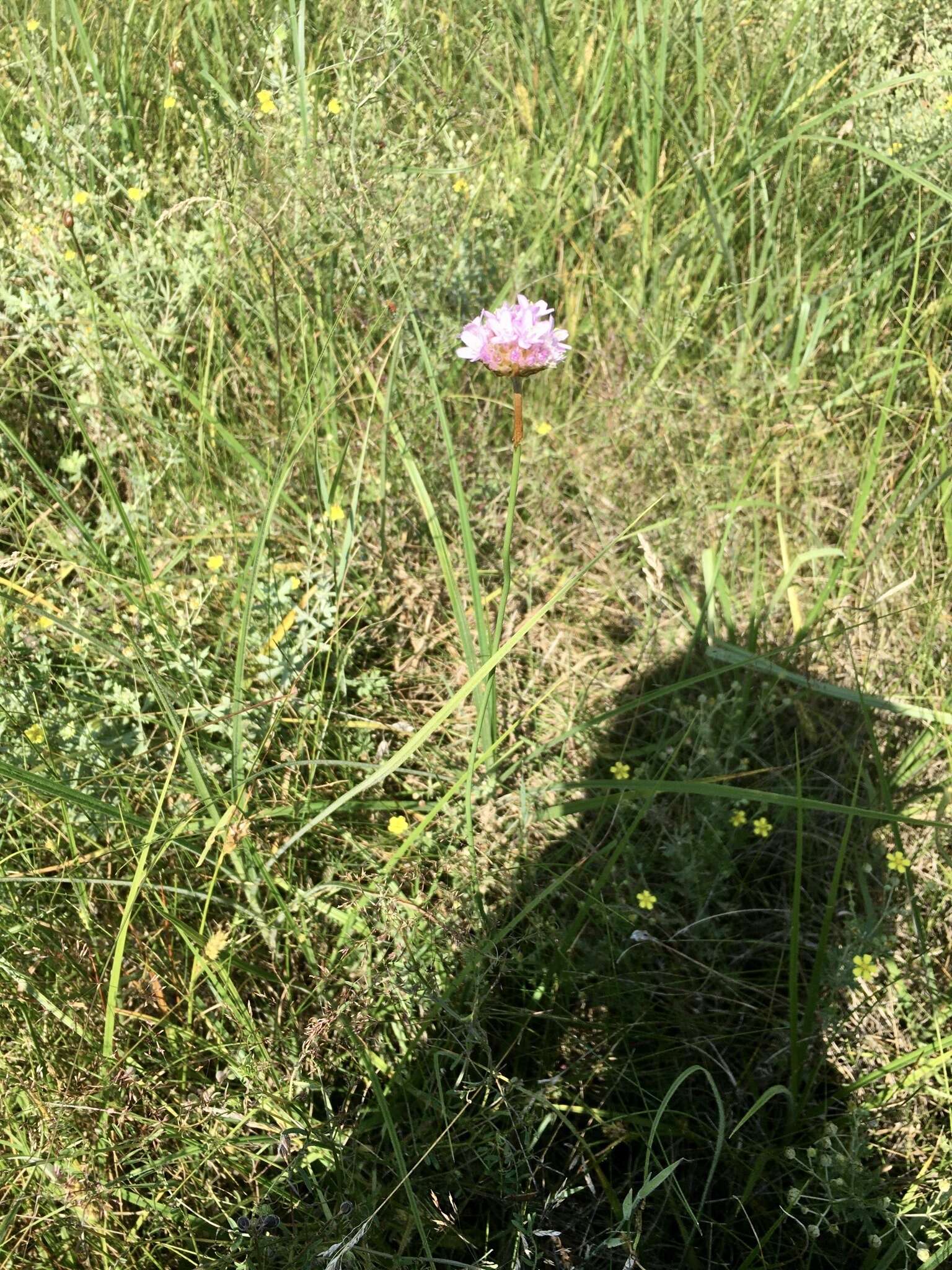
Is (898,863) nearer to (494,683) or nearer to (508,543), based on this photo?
(494,683)

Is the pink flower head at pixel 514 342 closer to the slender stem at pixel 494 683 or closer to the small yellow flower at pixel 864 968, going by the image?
the slender stem at pixel 494 683

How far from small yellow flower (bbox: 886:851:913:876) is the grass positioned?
3 cm

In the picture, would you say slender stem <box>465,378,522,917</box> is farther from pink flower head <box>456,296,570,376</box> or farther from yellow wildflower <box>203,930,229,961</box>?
yellow wildflower <box>203,930,229,961</box>

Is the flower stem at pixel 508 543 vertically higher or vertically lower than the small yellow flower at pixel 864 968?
higher

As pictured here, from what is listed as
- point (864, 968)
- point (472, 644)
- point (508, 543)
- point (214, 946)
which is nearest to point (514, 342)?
point (508, 543)

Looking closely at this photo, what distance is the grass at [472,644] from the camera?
1294 mm

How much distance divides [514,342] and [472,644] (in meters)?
0.49

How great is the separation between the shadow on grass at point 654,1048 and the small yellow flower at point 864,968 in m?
0.02

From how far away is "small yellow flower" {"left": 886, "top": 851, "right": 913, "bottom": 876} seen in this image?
153cm

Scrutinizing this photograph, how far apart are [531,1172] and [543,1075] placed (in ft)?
0.84

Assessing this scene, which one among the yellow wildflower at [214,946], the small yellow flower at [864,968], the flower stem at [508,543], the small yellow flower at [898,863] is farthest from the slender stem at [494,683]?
the small yellow flower at [898,863]

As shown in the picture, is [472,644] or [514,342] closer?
[514,342]

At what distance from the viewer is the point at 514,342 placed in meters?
1.29

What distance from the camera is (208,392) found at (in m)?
2.11
